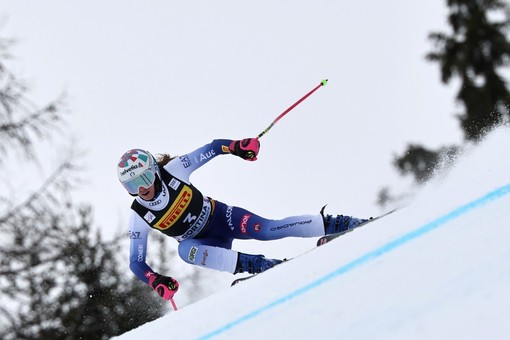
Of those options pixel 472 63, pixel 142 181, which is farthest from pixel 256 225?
pixel 472 63

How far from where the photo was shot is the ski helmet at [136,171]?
5.86 meters

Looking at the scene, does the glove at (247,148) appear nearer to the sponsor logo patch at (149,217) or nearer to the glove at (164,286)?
the sponsor logo patch at (149,217)

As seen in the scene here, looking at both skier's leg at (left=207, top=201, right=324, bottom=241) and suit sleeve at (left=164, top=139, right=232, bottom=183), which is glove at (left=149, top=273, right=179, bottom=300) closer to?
skier's leg at (left=207, top=201, right=324, bottom=241)

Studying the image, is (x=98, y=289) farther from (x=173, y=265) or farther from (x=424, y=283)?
(x=424, y=283)

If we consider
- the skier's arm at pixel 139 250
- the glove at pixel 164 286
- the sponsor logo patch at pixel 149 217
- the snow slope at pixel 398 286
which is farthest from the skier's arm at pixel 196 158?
the snow slope at pixel 398 286

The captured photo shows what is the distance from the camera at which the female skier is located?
583 centimetres

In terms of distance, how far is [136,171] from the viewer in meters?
5.86

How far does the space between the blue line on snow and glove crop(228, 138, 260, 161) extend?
246 centimetres

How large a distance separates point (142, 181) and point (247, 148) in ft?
2.94

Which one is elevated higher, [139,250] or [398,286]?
[139,250]

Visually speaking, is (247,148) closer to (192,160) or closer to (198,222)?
(192,160)

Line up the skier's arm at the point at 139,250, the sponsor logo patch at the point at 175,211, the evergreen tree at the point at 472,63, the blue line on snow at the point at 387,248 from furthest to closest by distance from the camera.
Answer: the evergreen tree at the point at 472,63
the skier's arm at the point at 139,250
the sponsor logo patch at the point at 175,211
the blue line on snow at the point at 387,248

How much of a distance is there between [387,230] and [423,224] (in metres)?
0.31

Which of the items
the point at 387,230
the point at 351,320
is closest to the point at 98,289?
the point at 387,230
